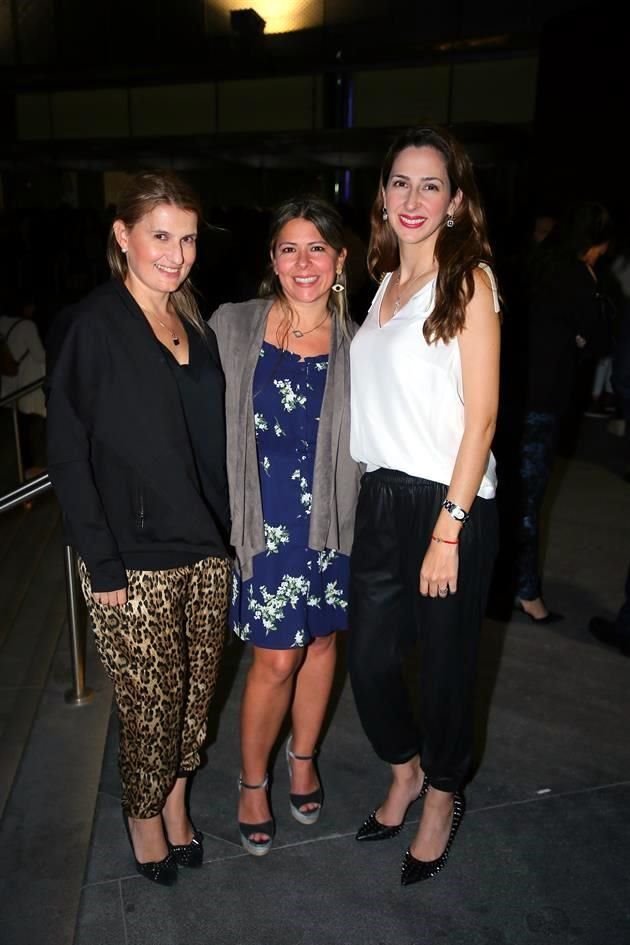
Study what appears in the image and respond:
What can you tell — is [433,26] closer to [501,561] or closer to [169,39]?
[169,39]

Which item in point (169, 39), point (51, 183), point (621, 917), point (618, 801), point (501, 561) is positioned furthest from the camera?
point (51, 183)

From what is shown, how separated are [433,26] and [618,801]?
27.0 feet

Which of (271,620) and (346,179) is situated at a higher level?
(346,179)

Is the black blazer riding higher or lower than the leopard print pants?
higher

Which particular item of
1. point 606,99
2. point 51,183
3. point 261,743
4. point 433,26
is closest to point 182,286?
point 261,743

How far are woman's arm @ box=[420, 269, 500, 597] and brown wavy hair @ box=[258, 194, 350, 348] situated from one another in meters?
0.46

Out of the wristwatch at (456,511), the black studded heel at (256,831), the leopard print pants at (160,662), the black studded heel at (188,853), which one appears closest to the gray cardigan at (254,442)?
the leopard print pants at (160,662)

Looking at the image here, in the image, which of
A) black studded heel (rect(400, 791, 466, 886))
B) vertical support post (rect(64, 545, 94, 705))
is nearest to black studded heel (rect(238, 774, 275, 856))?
black studded heel (rect(400, 791, 466, 886))

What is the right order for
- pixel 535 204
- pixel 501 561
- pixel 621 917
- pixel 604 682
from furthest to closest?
pixel 535 204 → pixel 501 561 → pixel 604 682 → pixel 621 917

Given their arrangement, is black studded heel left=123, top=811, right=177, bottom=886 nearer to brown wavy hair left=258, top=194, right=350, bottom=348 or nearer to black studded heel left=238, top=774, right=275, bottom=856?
black studded heel left=238, top=774, right=275, bottom=856

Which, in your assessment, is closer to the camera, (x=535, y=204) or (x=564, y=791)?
(x=564, y=791)

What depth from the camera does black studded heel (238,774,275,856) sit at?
221cm

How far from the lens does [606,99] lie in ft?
22.8

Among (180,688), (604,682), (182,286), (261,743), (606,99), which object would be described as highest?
(606,99)
